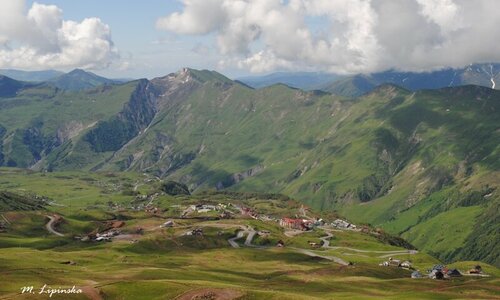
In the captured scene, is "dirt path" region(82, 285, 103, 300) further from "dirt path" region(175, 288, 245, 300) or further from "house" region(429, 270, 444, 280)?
"house" region(429, 270, 444, 280)

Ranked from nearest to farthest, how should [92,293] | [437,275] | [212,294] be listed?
[92,293] < [212,294] < [437,275]

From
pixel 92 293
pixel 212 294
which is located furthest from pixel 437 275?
pixel 92 293

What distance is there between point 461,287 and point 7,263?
4926 inches

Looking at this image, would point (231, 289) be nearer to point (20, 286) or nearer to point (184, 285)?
point (184, 285)

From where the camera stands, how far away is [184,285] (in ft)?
353

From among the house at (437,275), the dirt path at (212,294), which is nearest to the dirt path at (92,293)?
the dirt path at (212,294)

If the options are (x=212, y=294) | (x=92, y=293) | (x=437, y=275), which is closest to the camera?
(x=92, y=293)

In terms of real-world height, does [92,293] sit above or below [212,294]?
above

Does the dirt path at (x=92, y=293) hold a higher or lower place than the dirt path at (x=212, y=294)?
higher

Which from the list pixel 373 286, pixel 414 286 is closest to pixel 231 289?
pixel 373 286

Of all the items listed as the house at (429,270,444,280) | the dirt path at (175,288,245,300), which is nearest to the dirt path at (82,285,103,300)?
the dirt path at (175,288,245,300)

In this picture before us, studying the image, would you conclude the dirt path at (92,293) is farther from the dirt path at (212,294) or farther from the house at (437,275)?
the house at (437,275)

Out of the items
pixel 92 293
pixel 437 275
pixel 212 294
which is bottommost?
pixel 437 275

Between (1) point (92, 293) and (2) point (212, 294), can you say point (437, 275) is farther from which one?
(1) point (92, 293)
